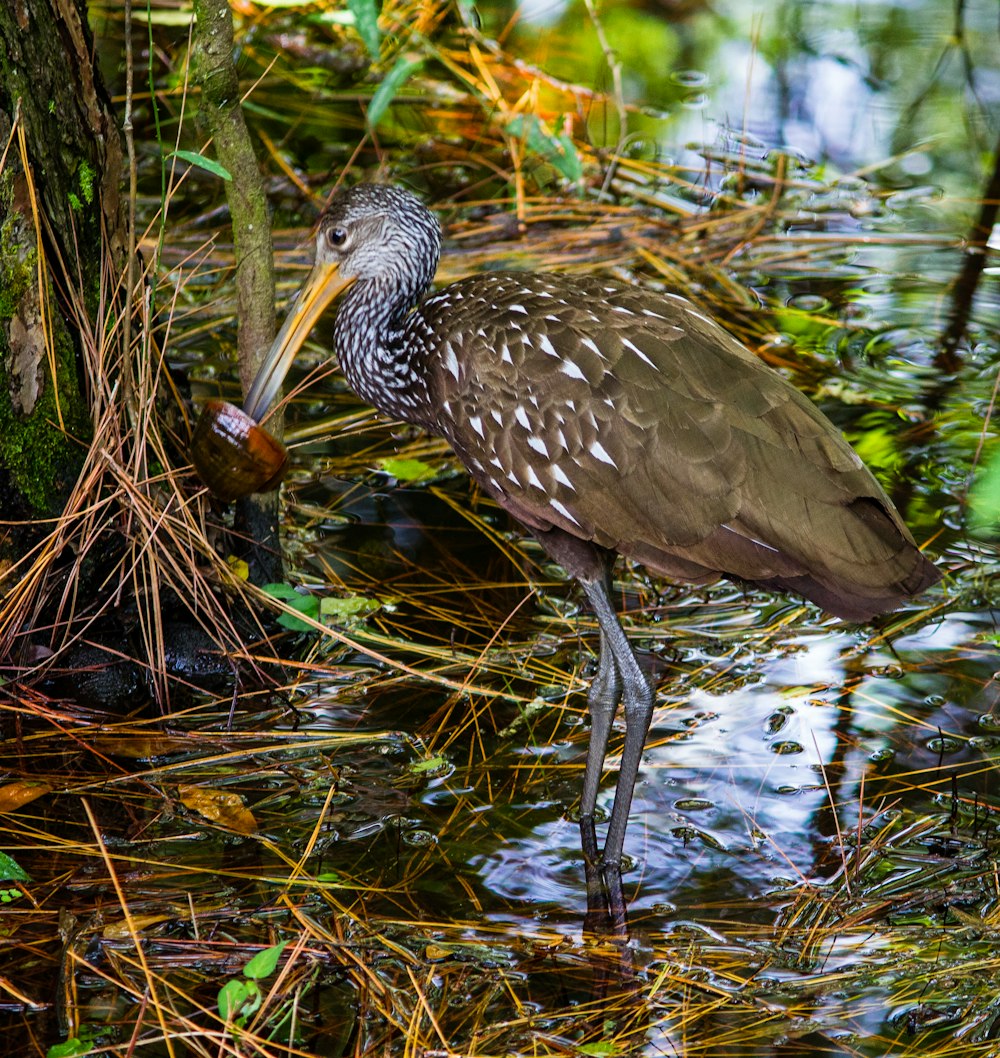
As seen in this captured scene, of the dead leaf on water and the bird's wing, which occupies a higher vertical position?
the bird's wing

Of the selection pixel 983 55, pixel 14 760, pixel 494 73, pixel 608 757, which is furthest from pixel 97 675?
pixel 983 55

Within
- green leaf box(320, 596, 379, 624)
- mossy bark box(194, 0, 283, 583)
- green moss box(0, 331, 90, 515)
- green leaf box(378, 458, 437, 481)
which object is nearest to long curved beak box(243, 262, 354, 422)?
mossy bark box(194, 0, 283, 583)

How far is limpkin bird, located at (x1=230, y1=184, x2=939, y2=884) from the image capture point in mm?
3371

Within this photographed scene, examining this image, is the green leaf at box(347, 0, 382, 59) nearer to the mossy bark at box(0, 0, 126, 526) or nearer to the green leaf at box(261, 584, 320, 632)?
the mossy bark at box(0, 0, 126, 526)

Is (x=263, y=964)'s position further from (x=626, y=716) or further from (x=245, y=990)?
(x=626, y=716)

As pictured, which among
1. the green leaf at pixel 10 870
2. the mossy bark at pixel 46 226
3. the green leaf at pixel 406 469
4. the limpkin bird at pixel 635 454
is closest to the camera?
the green leaf at pixel 10 870

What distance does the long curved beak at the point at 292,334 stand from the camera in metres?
4.05

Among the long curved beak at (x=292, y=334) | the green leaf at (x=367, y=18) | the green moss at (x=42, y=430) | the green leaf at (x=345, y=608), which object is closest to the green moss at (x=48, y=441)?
the green moss at (x=42, y=430)

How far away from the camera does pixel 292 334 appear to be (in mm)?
4105

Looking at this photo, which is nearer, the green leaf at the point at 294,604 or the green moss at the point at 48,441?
the green moss at the point at 48,441

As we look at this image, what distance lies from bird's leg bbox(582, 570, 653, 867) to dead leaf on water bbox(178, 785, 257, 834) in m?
0.90

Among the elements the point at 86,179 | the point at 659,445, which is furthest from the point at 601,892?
the point at 86,179

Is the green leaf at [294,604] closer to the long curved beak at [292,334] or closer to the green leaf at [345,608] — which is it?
the green leaf at [345,608]

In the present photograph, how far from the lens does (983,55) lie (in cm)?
873
